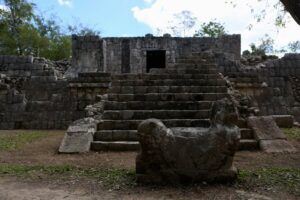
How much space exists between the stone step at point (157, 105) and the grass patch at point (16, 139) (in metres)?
1.87

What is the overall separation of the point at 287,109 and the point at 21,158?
8583 mm

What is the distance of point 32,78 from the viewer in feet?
44.9

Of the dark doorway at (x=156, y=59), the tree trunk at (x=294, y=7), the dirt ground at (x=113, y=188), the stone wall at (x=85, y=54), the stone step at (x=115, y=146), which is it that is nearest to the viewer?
the dirt ground at (x=113, y=188)

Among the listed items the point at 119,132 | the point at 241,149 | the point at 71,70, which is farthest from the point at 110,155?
the point at 71,70

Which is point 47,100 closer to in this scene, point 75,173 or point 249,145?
point 249,145

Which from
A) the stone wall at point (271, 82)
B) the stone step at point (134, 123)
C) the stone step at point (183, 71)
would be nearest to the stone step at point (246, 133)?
the stone step at point (134, 123)

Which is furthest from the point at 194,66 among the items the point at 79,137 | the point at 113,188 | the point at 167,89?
the point at 113,188

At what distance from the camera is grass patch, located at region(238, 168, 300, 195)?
5.36 metres

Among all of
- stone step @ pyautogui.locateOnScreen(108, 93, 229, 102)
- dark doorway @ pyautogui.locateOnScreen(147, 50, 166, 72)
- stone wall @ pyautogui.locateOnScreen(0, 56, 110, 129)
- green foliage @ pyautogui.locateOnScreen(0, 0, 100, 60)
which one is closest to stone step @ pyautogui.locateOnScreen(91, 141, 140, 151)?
stone step @ pyautogui.locateOnScreen(108, 93, 229, 102)

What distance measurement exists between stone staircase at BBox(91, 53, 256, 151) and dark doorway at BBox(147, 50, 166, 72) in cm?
574

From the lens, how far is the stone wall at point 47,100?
12.4 m

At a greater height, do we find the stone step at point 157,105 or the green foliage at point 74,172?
the stone step at point 157,105

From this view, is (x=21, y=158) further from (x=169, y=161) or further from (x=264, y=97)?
(x=264, y=97)

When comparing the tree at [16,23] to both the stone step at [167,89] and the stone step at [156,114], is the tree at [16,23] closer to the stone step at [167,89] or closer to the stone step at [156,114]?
the stone step at [167,89]
